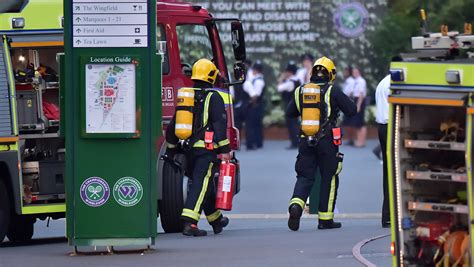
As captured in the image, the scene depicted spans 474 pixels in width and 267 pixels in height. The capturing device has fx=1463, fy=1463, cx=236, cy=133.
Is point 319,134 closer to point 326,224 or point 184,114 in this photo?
point 326,224

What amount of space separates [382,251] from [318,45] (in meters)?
23.3

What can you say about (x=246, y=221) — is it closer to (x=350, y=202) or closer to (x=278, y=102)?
(x=350, y=202)

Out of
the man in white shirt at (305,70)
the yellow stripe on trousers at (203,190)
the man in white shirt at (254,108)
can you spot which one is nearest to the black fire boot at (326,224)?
the yellow stripe on trousers at (203,190)

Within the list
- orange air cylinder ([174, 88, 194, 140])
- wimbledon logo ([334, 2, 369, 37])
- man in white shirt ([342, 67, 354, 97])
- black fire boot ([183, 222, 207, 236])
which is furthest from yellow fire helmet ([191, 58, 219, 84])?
wimbledon logo ([334, 2, 369, 37])

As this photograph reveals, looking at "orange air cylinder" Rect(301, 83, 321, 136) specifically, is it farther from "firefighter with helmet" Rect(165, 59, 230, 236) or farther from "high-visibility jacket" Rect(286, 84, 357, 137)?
"firefighter with helmet" Rect(165, 59, 230, 236)

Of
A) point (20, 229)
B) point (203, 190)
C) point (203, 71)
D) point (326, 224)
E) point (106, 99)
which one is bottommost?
point (20, 229)

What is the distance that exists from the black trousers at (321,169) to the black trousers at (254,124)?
655 inches

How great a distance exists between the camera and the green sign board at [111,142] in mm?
12789

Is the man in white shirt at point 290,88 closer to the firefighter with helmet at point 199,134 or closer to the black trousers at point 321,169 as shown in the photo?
the black trousers at point 321,169

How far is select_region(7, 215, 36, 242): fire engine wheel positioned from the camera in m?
16.0

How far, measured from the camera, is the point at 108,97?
42.0 feet

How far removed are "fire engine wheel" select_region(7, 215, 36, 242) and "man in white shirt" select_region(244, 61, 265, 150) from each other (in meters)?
16.1

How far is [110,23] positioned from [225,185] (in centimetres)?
294

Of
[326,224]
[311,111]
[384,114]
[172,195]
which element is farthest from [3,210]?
[384,114]
